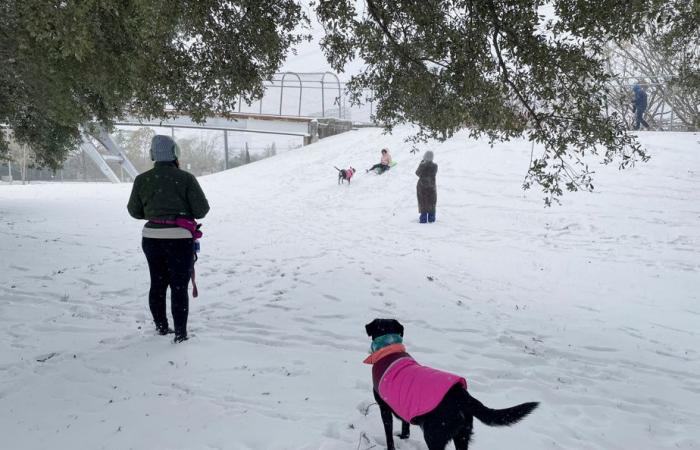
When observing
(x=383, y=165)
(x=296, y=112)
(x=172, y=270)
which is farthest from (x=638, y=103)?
(x=296, y=112)

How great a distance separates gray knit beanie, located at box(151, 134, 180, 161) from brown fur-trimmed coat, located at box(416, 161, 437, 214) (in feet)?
25.4

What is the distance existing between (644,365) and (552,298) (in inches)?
78.4

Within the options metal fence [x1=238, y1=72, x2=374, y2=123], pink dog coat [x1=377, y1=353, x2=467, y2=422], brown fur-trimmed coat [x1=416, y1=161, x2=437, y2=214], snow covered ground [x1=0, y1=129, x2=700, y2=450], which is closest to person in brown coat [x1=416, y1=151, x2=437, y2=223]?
brown fur-trimmed coat [x1=416, y1=161, x2=437, y2=214]

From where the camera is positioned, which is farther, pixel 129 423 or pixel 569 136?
pixel 569 136

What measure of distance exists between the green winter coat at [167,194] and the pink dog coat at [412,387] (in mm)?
2311

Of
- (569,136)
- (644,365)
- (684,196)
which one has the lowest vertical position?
(644,365)

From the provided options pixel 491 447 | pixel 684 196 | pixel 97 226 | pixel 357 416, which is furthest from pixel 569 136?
pixel 97 226

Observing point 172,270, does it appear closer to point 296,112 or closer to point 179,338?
point 179,338

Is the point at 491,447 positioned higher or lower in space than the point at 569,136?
lower

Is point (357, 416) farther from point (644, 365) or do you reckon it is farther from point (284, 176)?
point (284, 176)

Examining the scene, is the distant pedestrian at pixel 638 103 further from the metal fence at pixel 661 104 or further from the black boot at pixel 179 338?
the black boot at pixel 179 338

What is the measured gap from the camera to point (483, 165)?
617 inches

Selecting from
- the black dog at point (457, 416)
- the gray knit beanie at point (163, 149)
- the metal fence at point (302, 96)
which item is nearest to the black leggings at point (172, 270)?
the gray knit beanie at point (163, 149)

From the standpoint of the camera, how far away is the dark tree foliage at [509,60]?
4.18 m
